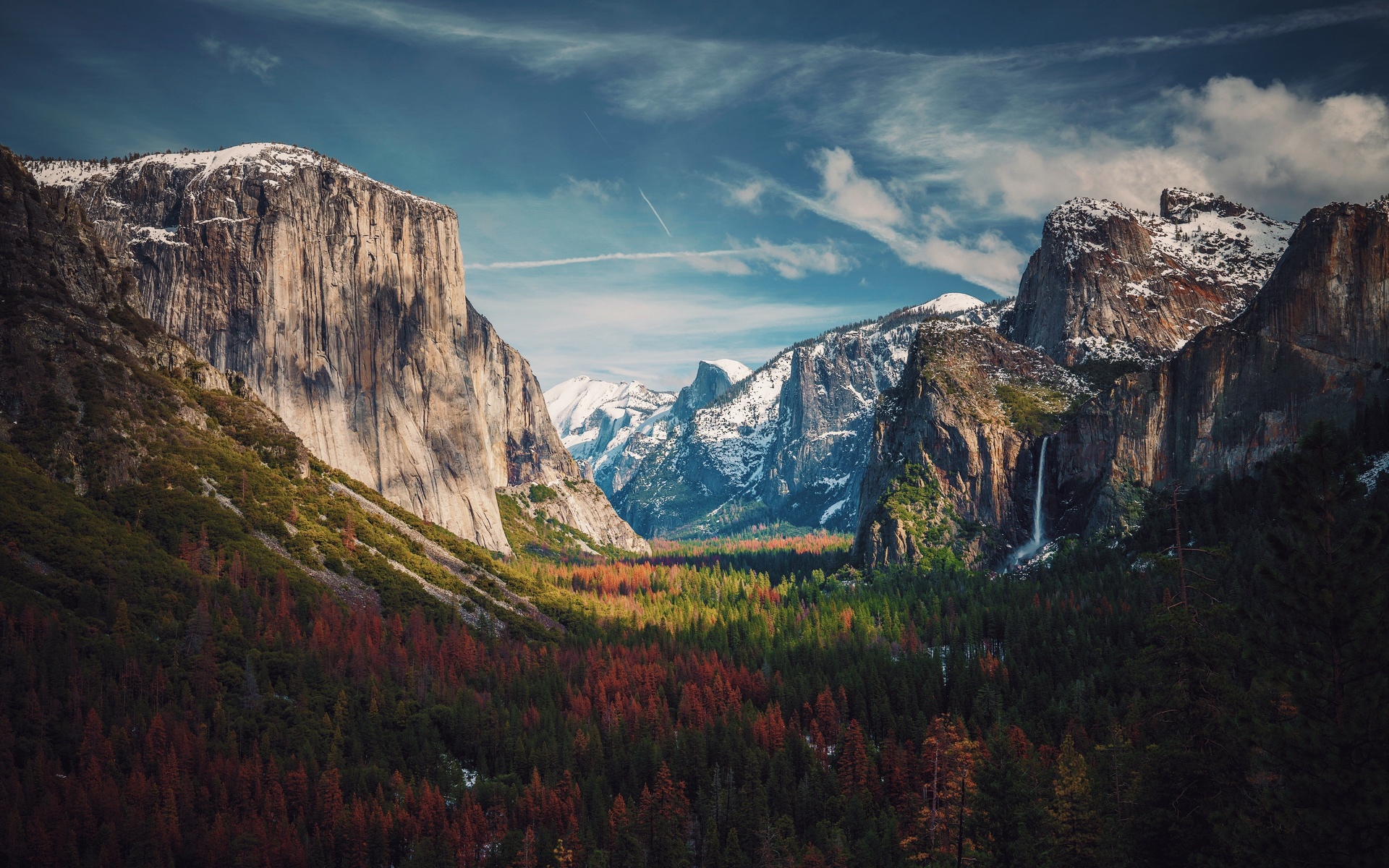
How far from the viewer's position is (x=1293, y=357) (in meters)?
164

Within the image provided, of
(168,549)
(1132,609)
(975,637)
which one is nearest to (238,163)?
(168,549)

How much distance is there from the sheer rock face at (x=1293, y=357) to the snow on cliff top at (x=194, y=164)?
196249 mm

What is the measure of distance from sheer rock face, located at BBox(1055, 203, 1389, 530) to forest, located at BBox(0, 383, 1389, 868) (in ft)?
72.3

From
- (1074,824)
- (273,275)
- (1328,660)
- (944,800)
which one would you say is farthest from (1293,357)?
(273,275)

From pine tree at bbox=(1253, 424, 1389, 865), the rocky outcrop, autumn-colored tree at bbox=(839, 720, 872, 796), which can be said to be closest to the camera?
pine tree at bbox=(1253, 424, 1389, 865)

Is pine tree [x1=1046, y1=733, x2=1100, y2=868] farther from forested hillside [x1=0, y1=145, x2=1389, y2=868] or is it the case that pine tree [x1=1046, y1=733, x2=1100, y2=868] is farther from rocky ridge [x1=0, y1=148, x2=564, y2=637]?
rocky ridge [x1=0, y1=148, x2=564, y2=637]

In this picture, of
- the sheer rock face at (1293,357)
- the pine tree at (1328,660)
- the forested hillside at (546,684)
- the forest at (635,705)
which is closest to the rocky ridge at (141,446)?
the forested hillside at (546,684)

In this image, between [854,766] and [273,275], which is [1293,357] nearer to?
[854,766]

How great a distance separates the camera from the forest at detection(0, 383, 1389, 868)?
2727 centimetres

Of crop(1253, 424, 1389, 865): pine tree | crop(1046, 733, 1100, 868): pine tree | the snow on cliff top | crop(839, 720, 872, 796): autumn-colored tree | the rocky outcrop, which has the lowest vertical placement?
crop(839, 720, 872, 796): autumn-colored tree

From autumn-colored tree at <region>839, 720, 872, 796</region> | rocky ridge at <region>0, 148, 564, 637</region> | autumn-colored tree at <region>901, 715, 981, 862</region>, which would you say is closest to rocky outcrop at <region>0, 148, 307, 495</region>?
rocky ridge at <region>0, 148, 564, 637</region>

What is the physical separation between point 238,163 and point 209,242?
21.1 m

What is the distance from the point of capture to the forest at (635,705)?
89.5ft

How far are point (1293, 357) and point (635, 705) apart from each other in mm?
144441
